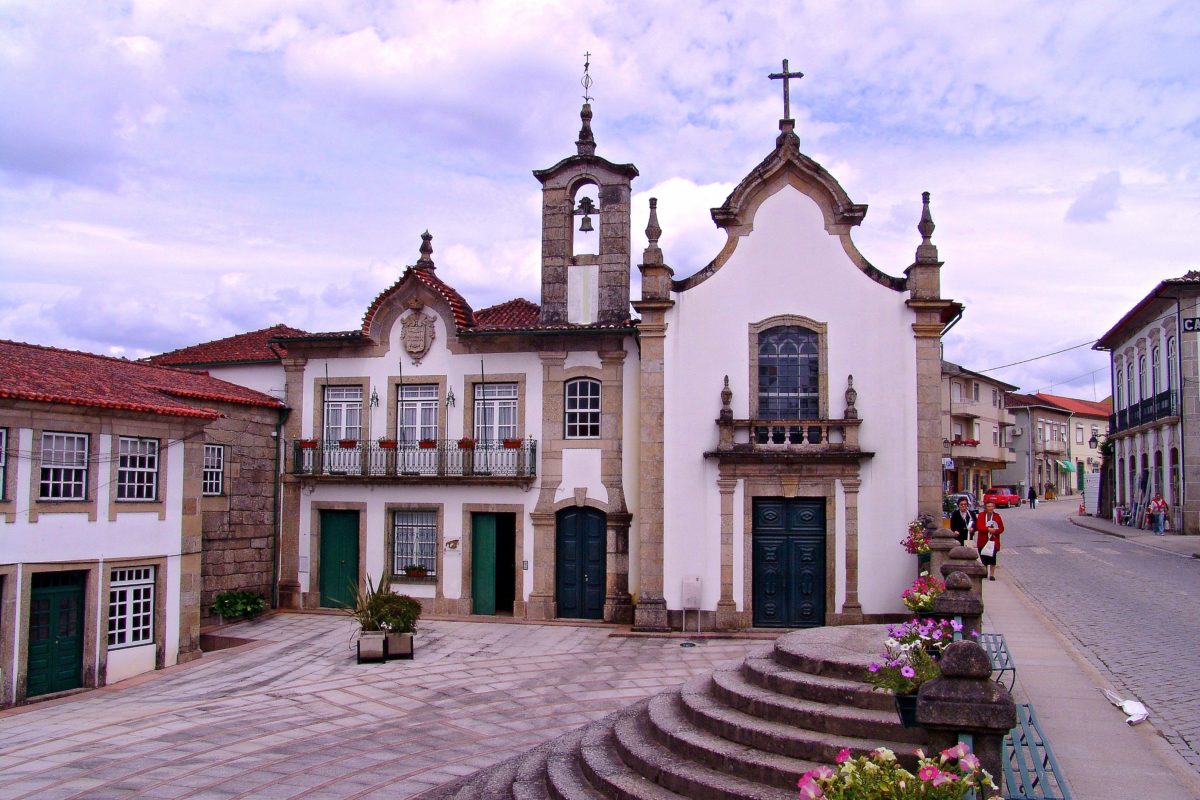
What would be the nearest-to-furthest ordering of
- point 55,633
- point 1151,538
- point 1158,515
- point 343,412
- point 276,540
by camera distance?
1. point 55,633
2. point 276,540
3. point 343,412
4. point 1151,538
5. point 1158,515

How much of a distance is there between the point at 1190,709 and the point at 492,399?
1433cm

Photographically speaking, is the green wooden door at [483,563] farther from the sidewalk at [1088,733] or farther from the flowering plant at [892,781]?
the flowering plant at [892,781]

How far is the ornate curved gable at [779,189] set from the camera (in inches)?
723

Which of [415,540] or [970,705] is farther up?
[970,705]

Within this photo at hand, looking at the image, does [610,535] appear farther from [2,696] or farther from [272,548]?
[2,696]

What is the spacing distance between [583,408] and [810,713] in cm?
1263

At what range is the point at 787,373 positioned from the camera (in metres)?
18.5

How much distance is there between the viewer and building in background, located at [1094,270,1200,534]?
30875mm

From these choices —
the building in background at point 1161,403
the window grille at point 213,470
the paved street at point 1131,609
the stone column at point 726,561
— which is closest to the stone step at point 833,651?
the paved street at point 1131,609

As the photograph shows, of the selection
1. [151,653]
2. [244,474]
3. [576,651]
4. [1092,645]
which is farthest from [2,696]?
[1092,645]

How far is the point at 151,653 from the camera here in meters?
17.4

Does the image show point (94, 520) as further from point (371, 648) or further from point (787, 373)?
point (787, 373)

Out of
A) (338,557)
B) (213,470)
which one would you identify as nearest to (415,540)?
(338,557)

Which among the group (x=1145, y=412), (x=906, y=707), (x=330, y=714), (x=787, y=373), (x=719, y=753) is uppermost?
(x=1145, y=412)
